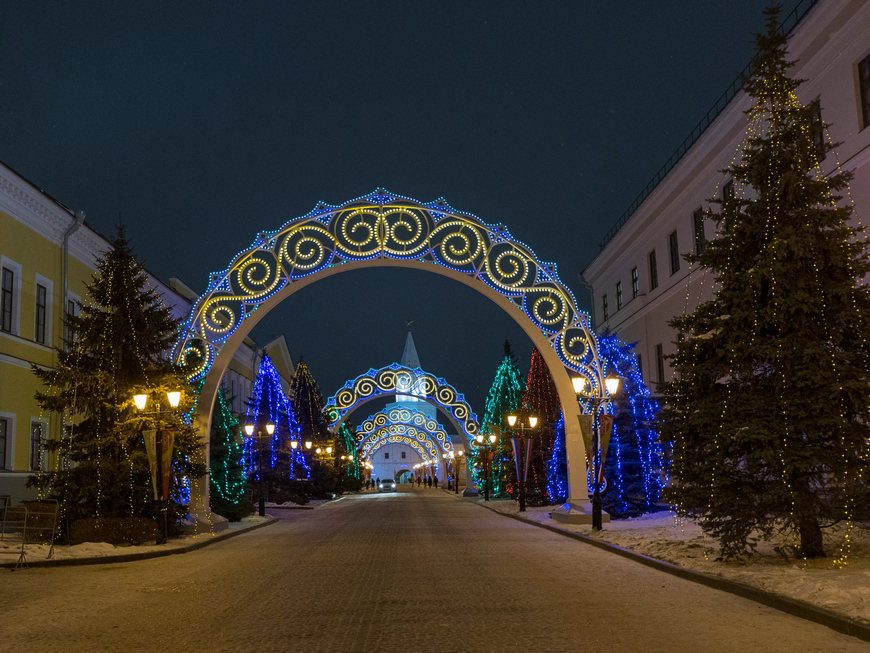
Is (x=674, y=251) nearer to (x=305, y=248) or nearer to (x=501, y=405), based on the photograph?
(x=305, y=248)

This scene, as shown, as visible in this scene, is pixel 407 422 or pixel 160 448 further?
pixel 407 422

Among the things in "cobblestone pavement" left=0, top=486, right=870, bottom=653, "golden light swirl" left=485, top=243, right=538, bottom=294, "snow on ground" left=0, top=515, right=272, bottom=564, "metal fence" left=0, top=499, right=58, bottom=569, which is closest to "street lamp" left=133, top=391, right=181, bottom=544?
"snow on ground" left=0, top=515, right=272, bottom=564

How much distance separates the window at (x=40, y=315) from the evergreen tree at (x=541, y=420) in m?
20.5

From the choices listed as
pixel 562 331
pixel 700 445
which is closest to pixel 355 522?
→ pixel 562 331

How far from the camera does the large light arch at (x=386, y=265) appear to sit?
950 inches

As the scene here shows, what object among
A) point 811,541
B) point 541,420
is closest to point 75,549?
point 811,541

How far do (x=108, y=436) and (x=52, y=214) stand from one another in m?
10.5

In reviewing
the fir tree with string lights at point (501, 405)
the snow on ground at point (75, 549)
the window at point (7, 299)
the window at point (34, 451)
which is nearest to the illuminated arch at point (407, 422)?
the fir tree with string lights at point (501, 405)

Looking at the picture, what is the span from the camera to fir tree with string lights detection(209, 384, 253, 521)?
93.8ft

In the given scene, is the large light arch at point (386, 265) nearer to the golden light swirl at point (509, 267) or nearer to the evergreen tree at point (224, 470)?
the golden light swirl at point (509, 267)

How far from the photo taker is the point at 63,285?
93.4 ft

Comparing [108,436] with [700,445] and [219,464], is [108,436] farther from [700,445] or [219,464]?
[700,445]

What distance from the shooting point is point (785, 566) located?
12391 millimetres

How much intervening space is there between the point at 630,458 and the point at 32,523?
17.3m
